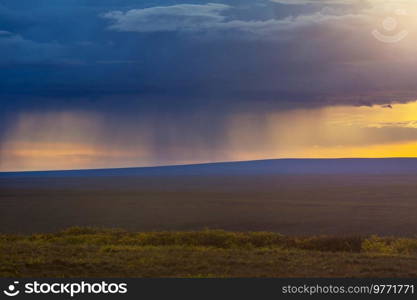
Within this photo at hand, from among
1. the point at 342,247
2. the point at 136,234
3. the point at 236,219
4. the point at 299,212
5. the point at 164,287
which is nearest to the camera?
the point at 164,287

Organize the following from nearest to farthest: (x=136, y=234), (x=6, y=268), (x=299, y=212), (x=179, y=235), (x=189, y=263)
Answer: (x=6, y=268), (x=189, y=263), (x=179, y=235), (x=136, y=234), (x=299, y=212)


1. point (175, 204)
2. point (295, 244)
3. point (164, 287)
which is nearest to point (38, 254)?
point (164, 287)

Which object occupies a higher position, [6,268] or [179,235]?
[179,235]

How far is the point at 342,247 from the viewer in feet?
88.1

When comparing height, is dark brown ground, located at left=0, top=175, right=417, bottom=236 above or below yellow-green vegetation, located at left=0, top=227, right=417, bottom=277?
above

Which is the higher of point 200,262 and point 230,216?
point 230,216

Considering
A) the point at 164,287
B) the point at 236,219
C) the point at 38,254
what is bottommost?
the point at 164,287

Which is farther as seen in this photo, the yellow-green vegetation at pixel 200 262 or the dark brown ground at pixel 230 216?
the dark brown ground at pixel 230 216

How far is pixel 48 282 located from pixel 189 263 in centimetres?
492

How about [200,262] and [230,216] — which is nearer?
[200,262]

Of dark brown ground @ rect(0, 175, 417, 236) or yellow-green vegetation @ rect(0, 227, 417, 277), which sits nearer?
yellow-green vegetation @ rect(0, 227, 417, 277)

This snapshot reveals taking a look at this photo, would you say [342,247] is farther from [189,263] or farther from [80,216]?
[80,216]

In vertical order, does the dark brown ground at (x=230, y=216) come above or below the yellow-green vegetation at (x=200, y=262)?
above

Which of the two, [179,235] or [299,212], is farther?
[299,212]
